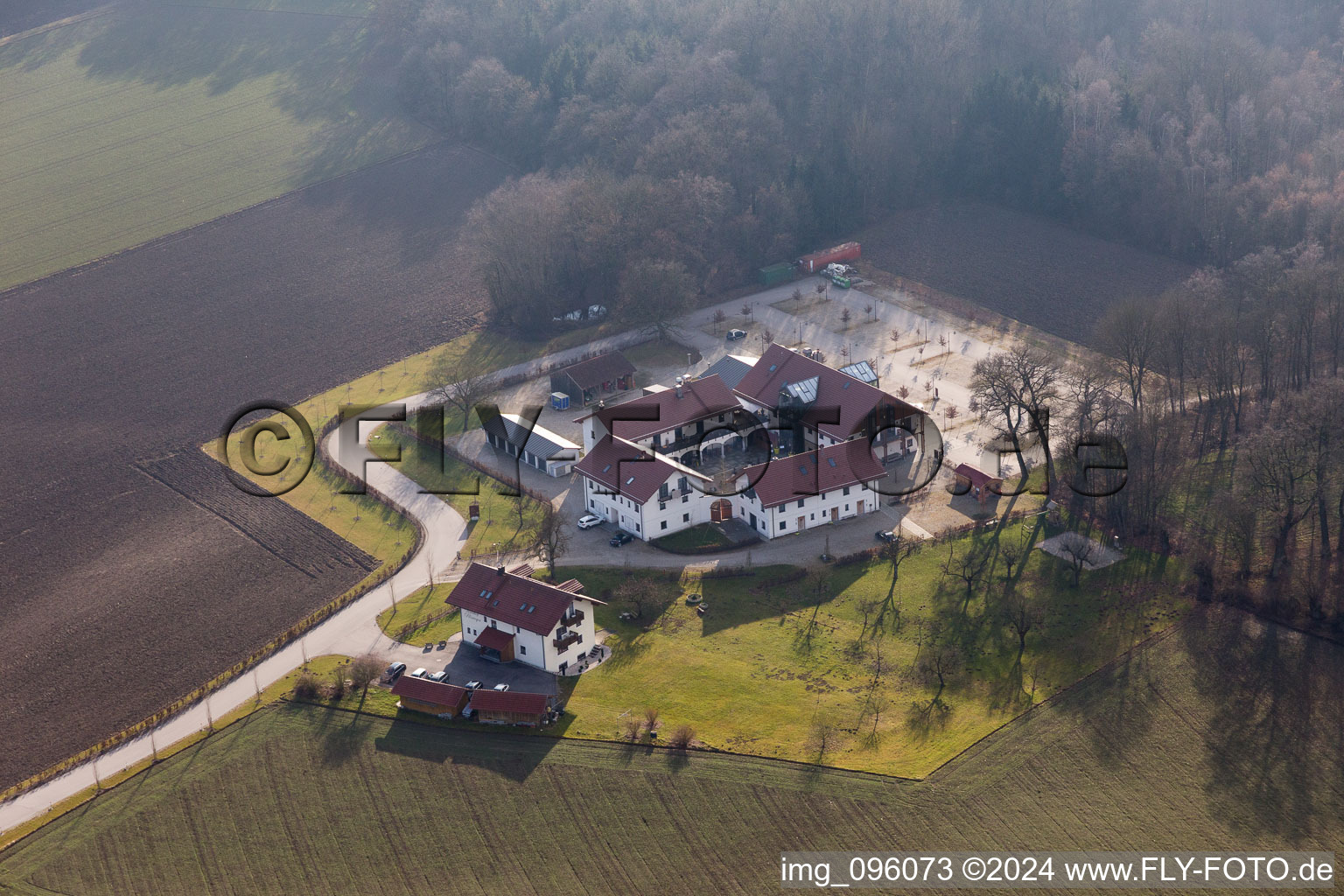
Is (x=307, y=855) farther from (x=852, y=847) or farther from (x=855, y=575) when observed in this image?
(x=855, y=575)

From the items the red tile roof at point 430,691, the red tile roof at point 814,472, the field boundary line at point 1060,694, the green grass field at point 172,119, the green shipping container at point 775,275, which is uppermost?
the green grass field at point 172,119

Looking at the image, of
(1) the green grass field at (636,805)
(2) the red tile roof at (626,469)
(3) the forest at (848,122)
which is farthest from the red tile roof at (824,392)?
(1) the green grass field at (636,805)

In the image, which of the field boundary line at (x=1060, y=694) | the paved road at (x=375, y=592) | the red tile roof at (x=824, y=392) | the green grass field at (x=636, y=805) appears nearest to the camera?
the green grass field at (x=636, y=805)

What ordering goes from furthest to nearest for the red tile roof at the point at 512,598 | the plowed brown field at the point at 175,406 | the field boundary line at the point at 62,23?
the field boundary line at the point at 62,23
the plowed brown field at the point at 175,406
the red tile roof at the point at 512,598

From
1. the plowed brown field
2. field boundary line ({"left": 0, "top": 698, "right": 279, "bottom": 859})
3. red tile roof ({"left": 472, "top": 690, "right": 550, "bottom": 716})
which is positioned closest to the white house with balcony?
red tile roof ({"left": 472, "top": 690, "right": 550, "bottom": 716})

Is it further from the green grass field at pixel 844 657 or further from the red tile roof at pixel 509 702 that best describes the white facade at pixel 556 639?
the red tile roof at pixel 509 702

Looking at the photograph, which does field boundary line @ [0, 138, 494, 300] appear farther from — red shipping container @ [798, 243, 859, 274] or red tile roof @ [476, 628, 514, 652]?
red tile roof @ [476, 628, 514, 652]

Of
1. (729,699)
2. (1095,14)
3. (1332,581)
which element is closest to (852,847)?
(729,699)
